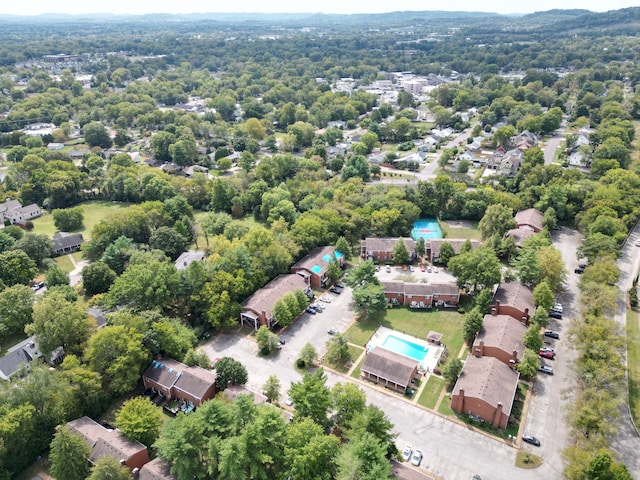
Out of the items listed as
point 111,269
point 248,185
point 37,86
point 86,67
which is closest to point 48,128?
point 37,86

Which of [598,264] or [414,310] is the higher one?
[598,264]

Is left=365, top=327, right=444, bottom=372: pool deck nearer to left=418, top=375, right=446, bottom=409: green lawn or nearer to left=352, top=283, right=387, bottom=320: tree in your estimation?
left=418, top=375, right=446, bottom=409: green lawn

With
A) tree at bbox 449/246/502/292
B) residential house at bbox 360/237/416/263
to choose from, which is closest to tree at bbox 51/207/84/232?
residential house at bbox 360/237/416/263

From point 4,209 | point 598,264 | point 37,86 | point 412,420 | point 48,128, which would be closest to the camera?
point 412,420

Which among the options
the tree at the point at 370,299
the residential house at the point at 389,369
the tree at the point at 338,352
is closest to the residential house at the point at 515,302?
the tree at the point at 370,299

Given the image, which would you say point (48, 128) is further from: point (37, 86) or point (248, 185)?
point (248, 185)

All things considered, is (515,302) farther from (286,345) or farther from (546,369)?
(286,345)
